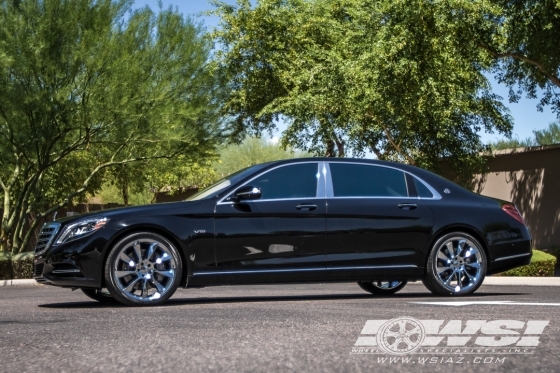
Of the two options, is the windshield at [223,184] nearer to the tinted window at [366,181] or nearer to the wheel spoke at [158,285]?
the tinted window at [366,181]

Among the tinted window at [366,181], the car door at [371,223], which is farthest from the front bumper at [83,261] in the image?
the tinted window at [366,181]

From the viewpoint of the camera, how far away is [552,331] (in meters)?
7.37

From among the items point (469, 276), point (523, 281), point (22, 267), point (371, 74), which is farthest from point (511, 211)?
point (22, 267)

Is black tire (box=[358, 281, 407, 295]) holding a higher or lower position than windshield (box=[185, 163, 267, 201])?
lower

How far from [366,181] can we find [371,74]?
12.6m

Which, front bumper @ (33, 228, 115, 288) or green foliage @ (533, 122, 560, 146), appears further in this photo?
green foliage @ (533, 122, 560, 146)

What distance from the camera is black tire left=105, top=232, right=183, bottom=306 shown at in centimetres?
1089

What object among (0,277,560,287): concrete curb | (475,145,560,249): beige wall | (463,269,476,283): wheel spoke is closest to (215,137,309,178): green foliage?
(475,145,560,249): beige wall


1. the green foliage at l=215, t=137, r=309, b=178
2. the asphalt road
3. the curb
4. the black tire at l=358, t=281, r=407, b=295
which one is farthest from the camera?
the green foliage at l=215, t=137, r=309, b=178

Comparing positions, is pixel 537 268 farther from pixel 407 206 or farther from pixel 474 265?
pixel 407 206

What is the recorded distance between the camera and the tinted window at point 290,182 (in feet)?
38.3

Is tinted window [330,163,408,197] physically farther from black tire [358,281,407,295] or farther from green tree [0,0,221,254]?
green tree [0,0,221,254]

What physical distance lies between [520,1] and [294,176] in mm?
13702

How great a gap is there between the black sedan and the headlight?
0.6 inches
